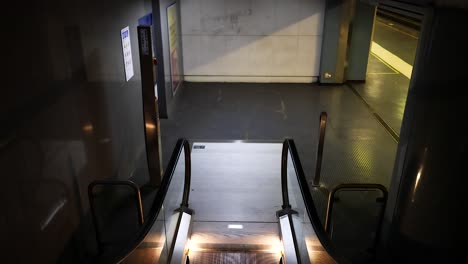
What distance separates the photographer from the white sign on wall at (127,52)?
469cm

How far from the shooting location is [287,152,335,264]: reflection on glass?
10.5 ft

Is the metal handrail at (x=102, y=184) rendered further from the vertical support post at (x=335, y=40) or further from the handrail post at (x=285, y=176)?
the vertical support post at (x=335, y=40)

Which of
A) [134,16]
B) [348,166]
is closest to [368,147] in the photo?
[348,166]

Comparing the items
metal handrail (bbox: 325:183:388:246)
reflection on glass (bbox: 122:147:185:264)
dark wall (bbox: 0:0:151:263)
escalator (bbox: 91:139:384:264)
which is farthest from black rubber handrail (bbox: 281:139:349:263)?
dark wall (bbox: 0:0:151:263)

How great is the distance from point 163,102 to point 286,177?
11.1ft

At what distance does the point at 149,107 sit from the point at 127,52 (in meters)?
0.80

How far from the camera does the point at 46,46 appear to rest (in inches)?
117

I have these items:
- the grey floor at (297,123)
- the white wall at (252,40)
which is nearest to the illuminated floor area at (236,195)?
the grey floor at (297,123)

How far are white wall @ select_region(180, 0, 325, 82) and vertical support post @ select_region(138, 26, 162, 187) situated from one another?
471 centimetres

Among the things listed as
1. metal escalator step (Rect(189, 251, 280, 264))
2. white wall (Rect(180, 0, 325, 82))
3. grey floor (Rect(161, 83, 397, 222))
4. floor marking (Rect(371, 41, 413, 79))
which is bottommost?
metal escalator step (Rect(189, 251, 280, 264))

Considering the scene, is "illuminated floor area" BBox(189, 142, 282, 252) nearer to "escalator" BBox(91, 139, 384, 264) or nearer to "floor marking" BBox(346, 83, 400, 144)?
"escalator" BBox(91, 139, 384, 264)

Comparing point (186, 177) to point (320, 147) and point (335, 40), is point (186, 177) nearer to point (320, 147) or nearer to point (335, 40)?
point (320, 147)

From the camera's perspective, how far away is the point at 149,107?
4.62 meters

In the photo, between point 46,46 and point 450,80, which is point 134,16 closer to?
point 46,46
